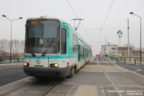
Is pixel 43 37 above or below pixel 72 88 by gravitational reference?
above

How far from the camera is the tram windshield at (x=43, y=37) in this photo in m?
8.31

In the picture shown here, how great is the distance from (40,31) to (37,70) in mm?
1935

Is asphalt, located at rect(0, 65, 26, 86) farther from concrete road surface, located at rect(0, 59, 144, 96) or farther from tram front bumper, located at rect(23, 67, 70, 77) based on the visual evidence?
tram front bumper, located at rect(23, 67, 70, 77)

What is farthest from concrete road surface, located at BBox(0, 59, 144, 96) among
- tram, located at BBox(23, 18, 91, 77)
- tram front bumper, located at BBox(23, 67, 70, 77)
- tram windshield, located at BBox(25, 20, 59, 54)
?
tram windshield, located at BBox(25, 20, 59, 54)

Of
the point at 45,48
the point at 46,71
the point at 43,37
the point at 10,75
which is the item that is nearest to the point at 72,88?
the point at 46,71

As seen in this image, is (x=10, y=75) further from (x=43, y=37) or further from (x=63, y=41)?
(x=63, y=41)

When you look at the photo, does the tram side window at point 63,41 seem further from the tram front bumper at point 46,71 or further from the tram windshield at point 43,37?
the tram front bumper at point 46,71

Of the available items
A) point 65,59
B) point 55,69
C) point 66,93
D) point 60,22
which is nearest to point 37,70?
point 55,69

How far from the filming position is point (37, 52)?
27.5 feet

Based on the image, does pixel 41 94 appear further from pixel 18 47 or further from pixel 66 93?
pixel 18 47

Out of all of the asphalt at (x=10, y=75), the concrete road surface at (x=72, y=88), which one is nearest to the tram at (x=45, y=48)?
the concrete road surface at (x=72, y=88)

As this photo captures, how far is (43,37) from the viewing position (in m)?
8.34

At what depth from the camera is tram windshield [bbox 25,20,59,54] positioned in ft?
27.3

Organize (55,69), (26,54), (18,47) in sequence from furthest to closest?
(18,47), (26,54), (55,69)
